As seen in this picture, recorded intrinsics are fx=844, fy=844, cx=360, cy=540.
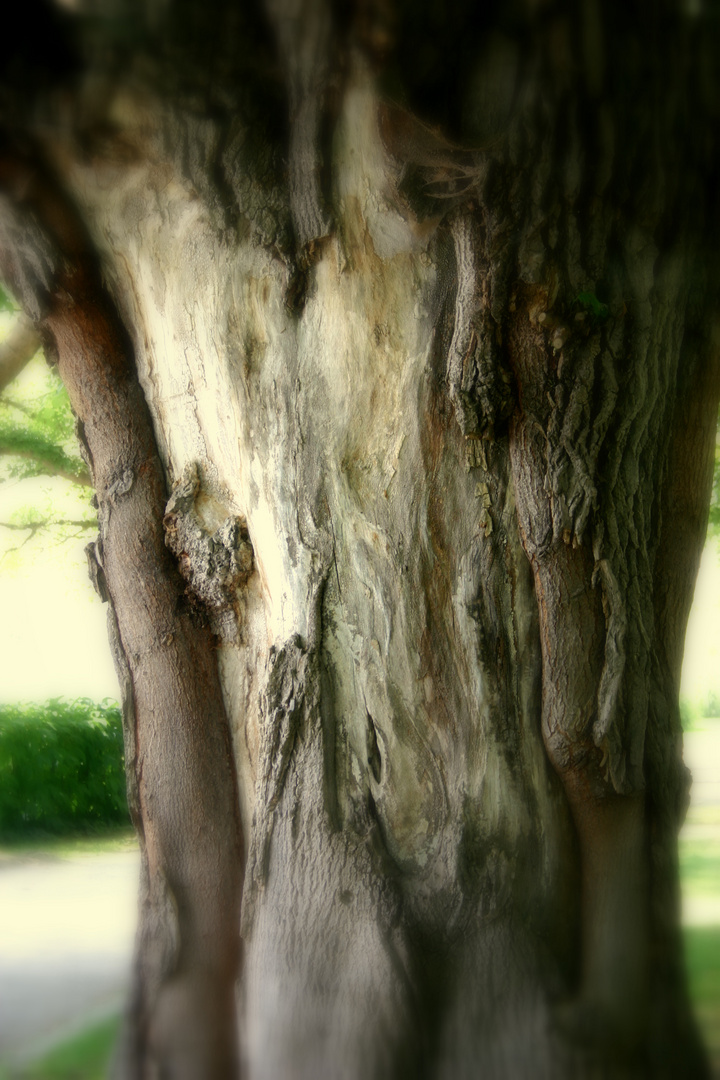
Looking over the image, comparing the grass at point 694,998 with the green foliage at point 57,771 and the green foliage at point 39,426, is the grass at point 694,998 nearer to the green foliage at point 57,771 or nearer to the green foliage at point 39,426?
the green foliage at point 57,771

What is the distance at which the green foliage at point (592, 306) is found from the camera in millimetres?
2205

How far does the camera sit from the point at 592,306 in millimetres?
2217

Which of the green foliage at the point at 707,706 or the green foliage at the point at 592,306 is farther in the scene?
the green foliage at the point at 707,706

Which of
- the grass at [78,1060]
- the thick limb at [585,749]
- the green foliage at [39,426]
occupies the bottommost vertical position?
the grass at [78,1060]

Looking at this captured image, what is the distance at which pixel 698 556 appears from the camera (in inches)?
105

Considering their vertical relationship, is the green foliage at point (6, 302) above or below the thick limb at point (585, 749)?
above

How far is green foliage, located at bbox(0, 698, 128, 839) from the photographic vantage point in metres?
8.63

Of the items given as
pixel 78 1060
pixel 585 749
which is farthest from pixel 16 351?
pixel 585 749

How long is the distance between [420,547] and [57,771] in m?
7.64

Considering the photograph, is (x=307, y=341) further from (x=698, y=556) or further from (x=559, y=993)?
(x=559, y=993)

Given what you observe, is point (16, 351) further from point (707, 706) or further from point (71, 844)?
point (707, 706)

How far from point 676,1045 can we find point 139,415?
8.09ft

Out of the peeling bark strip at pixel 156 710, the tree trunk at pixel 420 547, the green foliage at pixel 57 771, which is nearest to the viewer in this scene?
the tree trunk at pixel 420 547

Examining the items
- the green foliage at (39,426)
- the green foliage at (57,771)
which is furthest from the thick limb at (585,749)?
the green foliage at (57,771)
